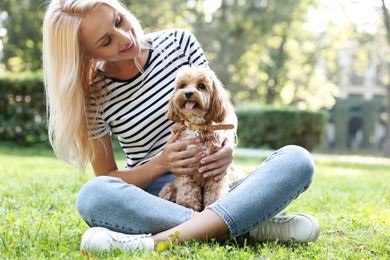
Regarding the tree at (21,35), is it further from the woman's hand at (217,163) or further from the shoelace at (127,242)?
the shoelace at (127,242)

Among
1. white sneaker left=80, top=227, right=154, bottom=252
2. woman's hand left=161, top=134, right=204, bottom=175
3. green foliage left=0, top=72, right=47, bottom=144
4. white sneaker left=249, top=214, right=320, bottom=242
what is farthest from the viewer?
green foliage left=0, top=72, right=47, bottom=144

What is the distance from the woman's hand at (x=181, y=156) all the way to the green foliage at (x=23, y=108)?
11.1 meters

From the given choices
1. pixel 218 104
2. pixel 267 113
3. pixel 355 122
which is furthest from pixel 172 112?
pixel 355 122

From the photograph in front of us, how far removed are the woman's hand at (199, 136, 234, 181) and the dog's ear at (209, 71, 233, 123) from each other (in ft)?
0.72

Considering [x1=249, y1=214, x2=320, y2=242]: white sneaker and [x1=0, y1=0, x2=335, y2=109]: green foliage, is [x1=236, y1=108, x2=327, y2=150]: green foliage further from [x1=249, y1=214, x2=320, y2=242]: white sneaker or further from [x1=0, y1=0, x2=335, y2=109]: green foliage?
[x1=249, y1=214, x2=320, y2=242]: white sneaker

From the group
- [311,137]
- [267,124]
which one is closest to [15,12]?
[267,124]

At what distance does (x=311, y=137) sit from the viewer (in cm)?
1823

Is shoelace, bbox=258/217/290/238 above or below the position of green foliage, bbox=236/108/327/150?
above

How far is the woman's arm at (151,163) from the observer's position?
3.19 m

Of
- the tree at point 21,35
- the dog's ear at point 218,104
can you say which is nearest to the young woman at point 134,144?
the dog's ear at point 218,104

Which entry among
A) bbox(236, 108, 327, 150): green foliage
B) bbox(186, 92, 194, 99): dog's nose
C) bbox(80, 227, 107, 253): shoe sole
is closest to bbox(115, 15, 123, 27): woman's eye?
bbox(186, 92, 194, 99): dog's nose

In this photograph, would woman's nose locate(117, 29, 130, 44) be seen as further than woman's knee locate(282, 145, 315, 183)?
Yes

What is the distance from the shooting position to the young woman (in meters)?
2.84

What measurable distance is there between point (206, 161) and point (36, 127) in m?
11.4
